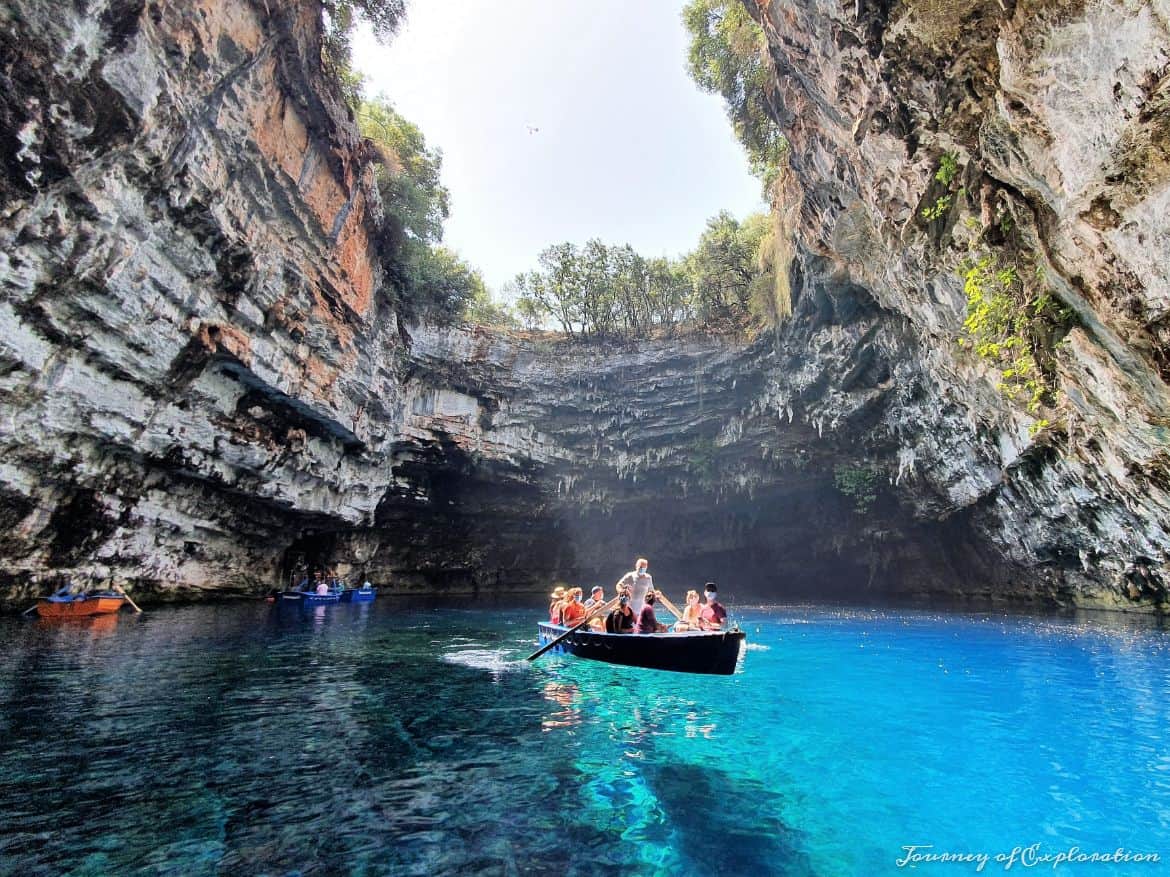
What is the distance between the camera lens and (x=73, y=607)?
1452 centimetres

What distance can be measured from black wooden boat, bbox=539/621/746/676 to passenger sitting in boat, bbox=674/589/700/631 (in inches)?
30.8

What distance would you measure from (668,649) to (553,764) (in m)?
4.09

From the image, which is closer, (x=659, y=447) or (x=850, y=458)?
(x=850, y=458)

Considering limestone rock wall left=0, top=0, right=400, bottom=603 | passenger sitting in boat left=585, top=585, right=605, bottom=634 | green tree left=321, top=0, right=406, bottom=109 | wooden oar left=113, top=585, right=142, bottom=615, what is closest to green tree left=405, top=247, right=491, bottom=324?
limestone rock wall left=0, top=0, right=400, bottom=603

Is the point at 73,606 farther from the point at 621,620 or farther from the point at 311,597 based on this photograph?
the point at 621,620

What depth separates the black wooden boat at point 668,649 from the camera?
8469 mm

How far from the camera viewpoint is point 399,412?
23.7 meters

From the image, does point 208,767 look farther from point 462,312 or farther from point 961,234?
point 462,312

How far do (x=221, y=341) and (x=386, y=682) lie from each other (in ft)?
36.4

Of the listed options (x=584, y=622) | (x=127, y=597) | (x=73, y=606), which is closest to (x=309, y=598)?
(x=127, y=597)

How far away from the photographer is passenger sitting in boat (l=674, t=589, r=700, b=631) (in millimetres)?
10031

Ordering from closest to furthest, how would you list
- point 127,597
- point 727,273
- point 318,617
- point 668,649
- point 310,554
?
point 668,649
point 127,597
point 318,617
point 727,273
point 310,554

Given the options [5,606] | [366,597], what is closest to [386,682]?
[5,606]

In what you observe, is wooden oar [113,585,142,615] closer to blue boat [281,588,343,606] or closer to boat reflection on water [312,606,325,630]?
boat reflection on water [312,606,325,630]
